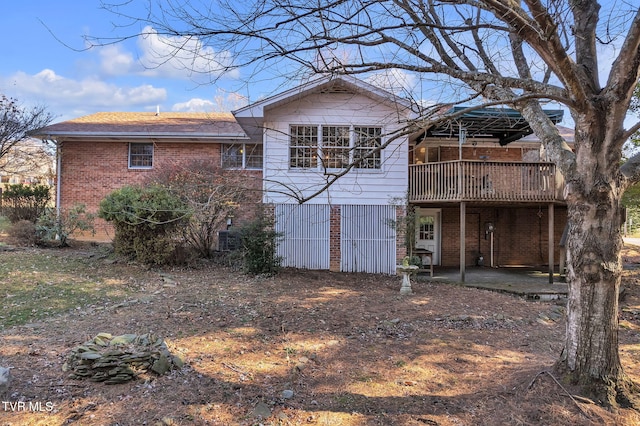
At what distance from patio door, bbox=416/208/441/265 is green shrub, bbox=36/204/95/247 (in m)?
11.4

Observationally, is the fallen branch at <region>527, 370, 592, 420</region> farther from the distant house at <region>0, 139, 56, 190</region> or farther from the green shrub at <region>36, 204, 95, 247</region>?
the distant house at <region>0, 139, 56, 190</region>

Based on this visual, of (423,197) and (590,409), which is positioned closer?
(590,409)

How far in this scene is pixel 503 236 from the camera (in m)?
15.4

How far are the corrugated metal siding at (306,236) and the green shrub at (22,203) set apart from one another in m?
8.42

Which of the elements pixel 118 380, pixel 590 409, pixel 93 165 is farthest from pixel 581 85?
pixel 93 165

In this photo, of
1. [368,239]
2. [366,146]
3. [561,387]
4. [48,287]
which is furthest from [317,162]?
[561,387]

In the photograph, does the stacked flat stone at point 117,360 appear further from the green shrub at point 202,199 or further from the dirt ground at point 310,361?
→ the green shrub at point 202,199

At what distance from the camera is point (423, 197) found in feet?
39.4

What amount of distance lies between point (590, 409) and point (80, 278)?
9234mm

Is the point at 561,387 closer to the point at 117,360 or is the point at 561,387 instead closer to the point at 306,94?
the point at 117,360

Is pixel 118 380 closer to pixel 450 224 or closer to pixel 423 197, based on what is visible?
pixel 423 197

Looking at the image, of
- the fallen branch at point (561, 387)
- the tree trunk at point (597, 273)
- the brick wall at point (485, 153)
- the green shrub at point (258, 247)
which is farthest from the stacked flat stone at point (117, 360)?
the brick wall at point (485, 153)

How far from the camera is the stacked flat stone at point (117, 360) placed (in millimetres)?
3963

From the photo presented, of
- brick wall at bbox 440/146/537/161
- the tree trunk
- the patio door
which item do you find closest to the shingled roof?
the patio door
